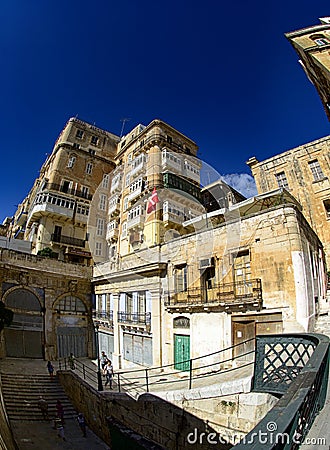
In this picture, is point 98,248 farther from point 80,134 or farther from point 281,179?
point 281,179

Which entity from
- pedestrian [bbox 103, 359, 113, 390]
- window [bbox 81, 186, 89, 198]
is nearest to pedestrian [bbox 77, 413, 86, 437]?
pedestrian [bbox 103, 359, 113, 390]

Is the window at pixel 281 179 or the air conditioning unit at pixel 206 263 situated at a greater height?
the window at pixel 281 179

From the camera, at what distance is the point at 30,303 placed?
1755 cm

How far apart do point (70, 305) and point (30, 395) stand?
6929 millimetres

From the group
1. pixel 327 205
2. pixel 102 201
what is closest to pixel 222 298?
pixel 327 205

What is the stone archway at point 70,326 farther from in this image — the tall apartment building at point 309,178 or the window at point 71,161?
the tall apartment building at point 309,178

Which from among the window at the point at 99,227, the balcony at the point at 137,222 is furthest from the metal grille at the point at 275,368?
the window at the point at 99,227

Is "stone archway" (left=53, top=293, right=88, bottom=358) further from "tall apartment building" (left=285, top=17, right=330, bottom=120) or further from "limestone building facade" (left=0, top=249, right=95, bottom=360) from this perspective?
"tall apartment building" (left=285, top=17, right=330, bottom=120)

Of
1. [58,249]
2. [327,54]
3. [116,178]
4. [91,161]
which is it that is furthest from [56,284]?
[327,54]

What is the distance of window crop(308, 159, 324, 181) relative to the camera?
19252 millimetres

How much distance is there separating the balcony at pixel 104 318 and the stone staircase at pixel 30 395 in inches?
169

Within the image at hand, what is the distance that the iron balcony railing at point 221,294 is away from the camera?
33.5ft

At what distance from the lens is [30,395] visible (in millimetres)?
12820

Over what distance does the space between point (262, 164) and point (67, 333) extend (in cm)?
2032
